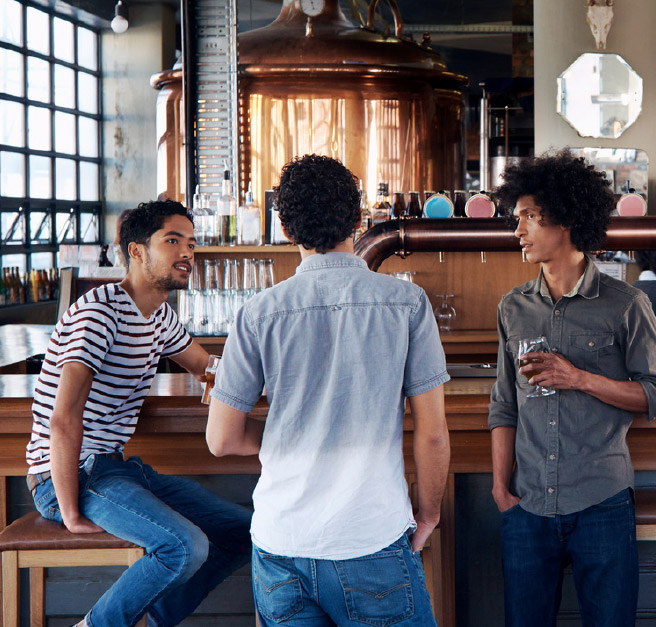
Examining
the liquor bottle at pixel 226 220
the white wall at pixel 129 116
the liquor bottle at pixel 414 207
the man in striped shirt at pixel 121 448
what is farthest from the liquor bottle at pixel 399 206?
the white wall at pixel 129 116

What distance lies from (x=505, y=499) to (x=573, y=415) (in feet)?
0.84

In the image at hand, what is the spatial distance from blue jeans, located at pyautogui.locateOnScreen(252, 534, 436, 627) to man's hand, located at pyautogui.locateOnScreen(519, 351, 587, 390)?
0.53 m

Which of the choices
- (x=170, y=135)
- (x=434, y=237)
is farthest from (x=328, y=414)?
(x=170, y=135)

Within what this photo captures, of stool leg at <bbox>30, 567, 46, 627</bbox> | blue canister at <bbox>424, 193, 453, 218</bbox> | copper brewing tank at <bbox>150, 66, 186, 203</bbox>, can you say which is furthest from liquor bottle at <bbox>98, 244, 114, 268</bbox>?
stool leg at <bbox>30, 567, 46, 627</bbox>

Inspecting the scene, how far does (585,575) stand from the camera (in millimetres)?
1856

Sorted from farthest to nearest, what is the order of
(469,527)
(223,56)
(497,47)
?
1. (497,47)
2. (223,56)
3. (469,527)

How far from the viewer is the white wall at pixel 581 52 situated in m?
5.04

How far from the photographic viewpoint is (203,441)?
2.41 m

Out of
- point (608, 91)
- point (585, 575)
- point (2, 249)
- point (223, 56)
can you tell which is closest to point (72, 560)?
point (585, 575)

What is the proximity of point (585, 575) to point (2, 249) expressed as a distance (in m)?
6.93

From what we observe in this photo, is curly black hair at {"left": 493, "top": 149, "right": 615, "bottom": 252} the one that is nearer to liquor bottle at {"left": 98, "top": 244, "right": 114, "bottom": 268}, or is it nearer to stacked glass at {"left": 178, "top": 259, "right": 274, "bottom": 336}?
stacked glass at {"left": 178, "top": 259, "right": 274, "bottom": 336}

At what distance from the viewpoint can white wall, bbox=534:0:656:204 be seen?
5.04 metres

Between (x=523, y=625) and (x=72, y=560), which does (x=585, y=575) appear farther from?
(x=72, y=560)

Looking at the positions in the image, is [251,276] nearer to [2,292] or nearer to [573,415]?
[573,415]
